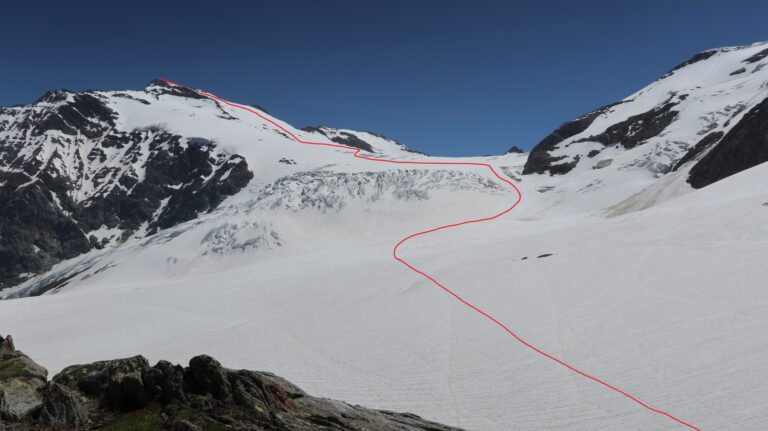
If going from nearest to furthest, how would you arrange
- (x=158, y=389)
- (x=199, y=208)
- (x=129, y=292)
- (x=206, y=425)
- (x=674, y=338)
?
(x=206, y=425) < (x=158, y=389) < (x=674, y=338) < (x=129, y=292) < (x=199, y=208)

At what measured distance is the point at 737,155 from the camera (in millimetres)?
54656

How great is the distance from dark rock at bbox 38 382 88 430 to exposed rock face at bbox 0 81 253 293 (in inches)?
5428

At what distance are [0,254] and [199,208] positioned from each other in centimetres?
6486

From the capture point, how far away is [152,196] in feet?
583

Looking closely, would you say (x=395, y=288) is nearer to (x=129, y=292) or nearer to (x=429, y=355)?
(x=429, y=355)

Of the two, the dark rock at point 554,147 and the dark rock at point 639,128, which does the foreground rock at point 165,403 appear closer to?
the dark rock at point 554,147

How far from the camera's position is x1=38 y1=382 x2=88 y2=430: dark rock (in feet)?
33.2

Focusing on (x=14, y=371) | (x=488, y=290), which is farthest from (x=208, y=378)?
(x=488, y=290)

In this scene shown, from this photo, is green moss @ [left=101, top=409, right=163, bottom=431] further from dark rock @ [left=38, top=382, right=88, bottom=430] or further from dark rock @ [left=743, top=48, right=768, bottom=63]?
dark rock @ [left=743, top=48, right=768, bottom=63]

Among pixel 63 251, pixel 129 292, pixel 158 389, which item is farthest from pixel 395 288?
pixel 63 251

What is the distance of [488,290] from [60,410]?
2116cm

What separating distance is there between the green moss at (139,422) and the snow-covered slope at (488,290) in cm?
759

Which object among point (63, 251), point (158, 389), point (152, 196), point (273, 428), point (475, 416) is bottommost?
point (475, 416)

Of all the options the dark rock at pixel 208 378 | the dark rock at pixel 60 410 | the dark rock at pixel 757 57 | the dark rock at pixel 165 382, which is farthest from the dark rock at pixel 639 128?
the dark rock at pixel 60 410
